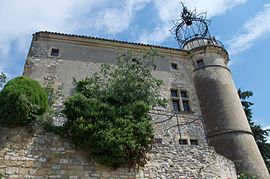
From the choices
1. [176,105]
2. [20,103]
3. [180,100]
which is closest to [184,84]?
[180,100]

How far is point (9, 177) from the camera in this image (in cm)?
752

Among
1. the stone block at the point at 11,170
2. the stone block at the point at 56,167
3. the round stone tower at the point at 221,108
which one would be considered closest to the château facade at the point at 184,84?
the round stone tower at the point at 221,108

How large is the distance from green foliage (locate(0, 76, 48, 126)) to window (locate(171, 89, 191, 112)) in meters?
8.26

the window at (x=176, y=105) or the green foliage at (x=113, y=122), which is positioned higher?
the window at (x=176, y=105)

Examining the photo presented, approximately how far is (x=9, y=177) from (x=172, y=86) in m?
10.5

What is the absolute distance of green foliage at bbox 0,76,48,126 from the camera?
318 inches

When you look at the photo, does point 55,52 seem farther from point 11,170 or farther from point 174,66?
point 11,170

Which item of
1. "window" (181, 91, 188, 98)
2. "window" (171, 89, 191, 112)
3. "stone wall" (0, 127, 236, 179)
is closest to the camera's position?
"stone wall" (0, 127, 236, 179)

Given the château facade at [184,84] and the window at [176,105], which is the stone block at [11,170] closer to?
the château facade at [184,84]

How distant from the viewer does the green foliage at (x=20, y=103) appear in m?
8.09

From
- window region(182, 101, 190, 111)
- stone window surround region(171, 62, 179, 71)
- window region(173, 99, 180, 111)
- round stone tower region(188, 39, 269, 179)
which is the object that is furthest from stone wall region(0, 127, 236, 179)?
stone window surround region(171, 62, 179, 71)

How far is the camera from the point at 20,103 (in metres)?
8.10

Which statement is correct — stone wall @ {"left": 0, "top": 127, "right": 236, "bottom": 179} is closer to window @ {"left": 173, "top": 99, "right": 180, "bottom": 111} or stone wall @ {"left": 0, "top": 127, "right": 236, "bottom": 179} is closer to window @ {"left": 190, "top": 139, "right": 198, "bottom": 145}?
window @ {"left": 190, "top": 139, "right": 198, "bottom": 145}

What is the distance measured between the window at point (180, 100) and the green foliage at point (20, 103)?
826cm
